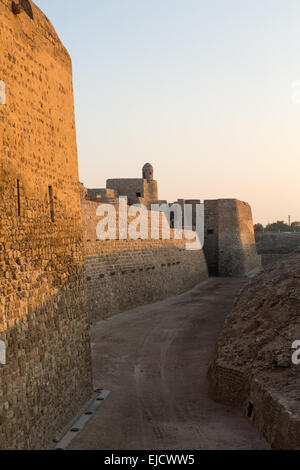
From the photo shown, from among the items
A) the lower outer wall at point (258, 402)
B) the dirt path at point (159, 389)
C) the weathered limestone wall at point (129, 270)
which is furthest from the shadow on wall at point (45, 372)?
the weathered limestone wall at point (129, 270)

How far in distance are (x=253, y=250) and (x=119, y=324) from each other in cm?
2724

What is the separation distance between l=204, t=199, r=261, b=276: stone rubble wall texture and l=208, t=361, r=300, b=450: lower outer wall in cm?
2698

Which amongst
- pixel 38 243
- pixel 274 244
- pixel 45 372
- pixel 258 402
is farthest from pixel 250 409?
pixel 274 244

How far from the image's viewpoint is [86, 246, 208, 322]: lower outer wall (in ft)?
62.3

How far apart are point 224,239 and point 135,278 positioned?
1689 centimetres

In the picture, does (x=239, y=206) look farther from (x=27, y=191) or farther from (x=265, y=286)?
(x=27, y=191)

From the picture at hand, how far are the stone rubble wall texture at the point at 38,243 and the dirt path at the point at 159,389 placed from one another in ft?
3.30

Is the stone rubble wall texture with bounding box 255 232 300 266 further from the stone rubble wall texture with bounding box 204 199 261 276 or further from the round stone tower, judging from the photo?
the round stone tower

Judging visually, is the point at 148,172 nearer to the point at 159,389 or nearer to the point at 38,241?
the point at 159,389

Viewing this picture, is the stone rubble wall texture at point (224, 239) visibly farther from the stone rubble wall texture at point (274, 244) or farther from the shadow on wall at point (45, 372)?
the shadow on wall at point (45, 372)

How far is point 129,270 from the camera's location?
73.6 feet

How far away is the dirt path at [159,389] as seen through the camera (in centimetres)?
820

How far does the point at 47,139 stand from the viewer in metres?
8.50

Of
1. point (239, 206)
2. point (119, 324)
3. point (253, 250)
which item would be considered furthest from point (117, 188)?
point (119, 324)
